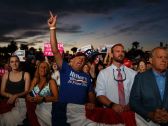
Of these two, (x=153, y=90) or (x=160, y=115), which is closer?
(x=160, y=115)

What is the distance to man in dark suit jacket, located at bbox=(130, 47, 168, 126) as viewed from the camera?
4.72 meters

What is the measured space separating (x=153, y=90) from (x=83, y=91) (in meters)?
1.82

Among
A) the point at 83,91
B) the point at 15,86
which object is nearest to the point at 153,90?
the point at 83,91

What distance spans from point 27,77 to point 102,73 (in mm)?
2077

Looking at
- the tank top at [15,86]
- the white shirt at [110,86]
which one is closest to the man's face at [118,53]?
the white shirt at [110,86]

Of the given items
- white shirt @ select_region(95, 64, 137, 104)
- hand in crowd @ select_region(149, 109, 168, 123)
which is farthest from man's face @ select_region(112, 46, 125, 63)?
hand in crowd @ select_region(149, 109, 168, 123)

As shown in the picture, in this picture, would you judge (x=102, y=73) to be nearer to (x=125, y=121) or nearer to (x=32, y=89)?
(x=125, y=121)

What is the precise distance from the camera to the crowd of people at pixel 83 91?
4789 millimetres

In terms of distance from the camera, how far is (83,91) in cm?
630

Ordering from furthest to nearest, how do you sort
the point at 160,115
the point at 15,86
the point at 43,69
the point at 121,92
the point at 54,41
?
1. the point at 15,86
2. the point at 43,69
3. the point at 54,41
4. the point at 121,92
5. the point at 160,115

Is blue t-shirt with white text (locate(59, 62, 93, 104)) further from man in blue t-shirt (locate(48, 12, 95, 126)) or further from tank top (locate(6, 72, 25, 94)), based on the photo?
Result: tank top (locate(6, 72, 25, 94))

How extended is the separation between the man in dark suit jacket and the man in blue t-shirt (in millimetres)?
1314

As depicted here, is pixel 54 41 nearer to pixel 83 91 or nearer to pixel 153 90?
pixel 83 91

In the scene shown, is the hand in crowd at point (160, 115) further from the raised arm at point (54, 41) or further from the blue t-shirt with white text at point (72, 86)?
the raised arm at point (54, 41)
